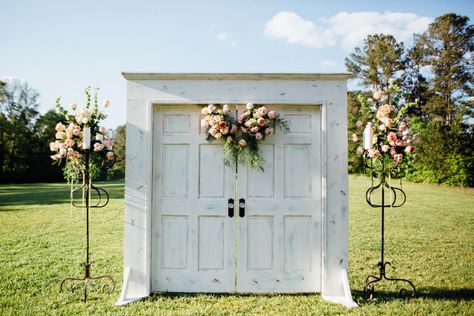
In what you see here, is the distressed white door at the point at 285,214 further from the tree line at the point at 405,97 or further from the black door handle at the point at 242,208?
the tree line at the point at 405,97

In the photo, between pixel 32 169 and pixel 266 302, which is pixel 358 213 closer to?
pixel 266 302

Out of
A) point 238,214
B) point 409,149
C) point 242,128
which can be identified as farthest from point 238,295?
point 409,149

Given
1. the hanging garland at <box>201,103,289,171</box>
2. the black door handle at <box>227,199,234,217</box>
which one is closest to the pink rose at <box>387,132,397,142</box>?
the hanging garland at <box>201,103,289,171</box>

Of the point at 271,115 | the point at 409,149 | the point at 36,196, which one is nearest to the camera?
the point at 409,149

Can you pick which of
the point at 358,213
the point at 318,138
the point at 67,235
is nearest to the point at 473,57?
the point at 358,213

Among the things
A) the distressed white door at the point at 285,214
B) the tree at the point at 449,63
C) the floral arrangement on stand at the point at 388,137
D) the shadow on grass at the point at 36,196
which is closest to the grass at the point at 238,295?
the distressed white door at the point at 285,214

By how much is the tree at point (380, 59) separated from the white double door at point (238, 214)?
32.5 m

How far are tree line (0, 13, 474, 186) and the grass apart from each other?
52.3ft

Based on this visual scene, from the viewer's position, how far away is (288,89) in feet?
15.4

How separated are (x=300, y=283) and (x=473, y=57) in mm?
33388

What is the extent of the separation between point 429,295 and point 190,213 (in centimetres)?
369

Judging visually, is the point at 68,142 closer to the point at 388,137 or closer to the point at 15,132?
the point at 388,137

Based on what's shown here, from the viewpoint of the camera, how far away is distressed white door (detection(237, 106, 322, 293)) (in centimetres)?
472

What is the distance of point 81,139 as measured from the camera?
465 centimetres
